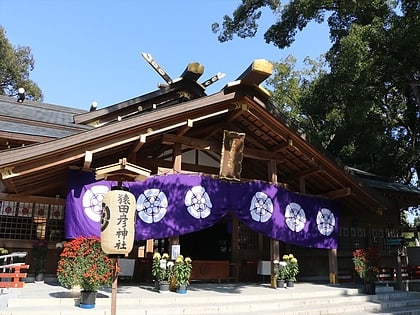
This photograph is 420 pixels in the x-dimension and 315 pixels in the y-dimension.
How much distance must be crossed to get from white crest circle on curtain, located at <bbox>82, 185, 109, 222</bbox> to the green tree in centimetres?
2395

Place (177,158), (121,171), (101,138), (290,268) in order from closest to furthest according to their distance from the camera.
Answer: (121,171), (101,138), (177,158), (290,268)

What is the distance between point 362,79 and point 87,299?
9749mm

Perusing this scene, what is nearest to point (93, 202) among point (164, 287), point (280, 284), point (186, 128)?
point (164, 287)

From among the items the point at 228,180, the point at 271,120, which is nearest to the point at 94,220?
the point at 228,180

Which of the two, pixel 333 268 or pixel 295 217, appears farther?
pixel 333 268

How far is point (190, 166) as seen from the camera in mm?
12727

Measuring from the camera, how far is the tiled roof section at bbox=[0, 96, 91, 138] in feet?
36.2

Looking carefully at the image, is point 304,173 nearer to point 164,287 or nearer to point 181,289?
point 181,289

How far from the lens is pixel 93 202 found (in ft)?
31.6

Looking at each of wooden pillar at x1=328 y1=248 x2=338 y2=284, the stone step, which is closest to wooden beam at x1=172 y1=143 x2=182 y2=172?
the stone step

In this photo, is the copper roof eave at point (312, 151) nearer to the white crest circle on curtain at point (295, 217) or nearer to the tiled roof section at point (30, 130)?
the white crest circle on curtain at point (295, 217)

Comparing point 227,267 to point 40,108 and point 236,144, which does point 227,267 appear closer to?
point 236,144

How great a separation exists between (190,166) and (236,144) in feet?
6.78

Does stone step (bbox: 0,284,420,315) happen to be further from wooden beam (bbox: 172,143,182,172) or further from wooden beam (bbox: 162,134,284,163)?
wooden beam (bbox: 162,134,284,163)
